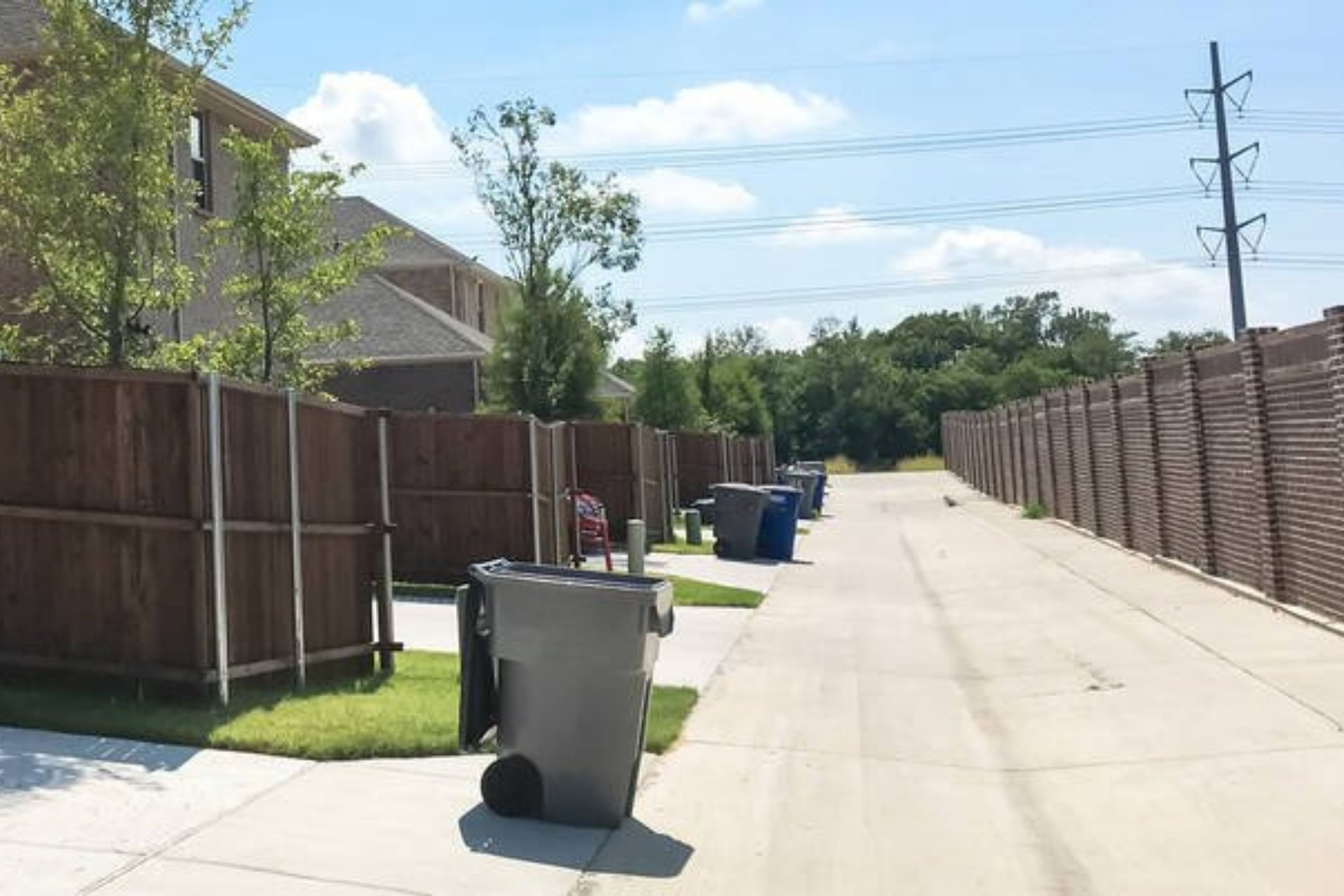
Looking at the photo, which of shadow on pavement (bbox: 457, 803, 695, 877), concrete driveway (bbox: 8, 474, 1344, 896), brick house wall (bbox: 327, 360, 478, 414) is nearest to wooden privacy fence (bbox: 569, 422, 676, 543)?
brick house wall (bbox: 327, 360, 478, 414)

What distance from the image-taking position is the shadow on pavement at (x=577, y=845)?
18.8 ft

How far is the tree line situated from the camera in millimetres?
67500

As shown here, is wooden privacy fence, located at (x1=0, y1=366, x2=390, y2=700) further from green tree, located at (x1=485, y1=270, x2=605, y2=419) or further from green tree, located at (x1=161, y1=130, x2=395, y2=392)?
green tree, located at (x1=485, y1=270, x2=605, y2=419)

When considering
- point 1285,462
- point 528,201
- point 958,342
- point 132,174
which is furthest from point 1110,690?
point 958,342

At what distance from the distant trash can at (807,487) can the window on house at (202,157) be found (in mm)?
20987

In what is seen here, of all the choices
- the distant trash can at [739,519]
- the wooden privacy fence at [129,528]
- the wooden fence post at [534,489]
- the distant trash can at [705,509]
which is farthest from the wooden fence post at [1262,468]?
the distant trash can at [705,509]

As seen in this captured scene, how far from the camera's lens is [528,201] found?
1159 inches

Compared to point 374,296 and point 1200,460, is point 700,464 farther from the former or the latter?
point 1200,460

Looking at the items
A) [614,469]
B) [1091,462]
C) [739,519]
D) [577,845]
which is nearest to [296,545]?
[577,845]

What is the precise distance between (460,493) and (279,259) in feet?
11.3

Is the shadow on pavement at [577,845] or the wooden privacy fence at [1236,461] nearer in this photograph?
the shadow on pavement at [577,845]

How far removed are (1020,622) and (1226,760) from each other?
6765 millimetres

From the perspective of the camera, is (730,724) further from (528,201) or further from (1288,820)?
(528,201)

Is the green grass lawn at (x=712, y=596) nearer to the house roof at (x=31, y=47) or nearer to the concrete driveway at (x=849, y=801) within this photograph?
the concrete driveway at (x=849, y=801)
